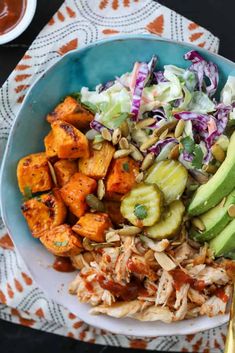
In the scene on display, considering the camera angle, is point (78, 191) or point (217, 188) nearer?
point (217, 188)

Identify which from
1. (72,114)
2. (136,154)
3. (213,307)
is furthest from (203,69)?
(213,307)

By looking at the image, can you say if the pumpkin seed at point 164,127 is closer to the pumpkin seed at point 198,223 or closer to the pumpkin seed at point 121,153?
the pumpkin seed at point 121,153

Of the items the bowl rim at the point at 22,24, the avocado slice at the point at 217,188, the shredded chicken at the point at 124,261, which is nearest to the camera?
the avocado slice at the point at 217,188

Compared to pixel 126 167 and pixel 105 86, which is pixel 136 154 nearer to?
pixel 126 167

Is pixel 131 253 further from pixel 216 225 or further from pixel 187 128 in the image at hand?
pixel 187 128

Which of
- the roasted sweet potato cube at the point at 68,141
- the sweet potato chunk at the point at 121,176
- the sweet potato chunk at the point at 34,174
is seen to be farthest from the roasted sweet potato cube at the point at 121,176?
the sweet potato chunk at the point at 34,174

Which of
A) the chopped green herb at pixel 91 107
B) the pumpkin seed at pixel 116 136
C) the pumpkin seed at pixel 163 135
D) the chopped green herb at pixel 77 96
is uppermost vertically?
the chopped green herb at pixel 77 96

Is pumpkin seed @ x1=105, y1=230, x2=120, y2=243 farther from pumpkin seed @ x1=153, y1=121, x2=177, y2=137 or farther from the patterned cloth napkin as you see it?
the patterned cloth napkin
